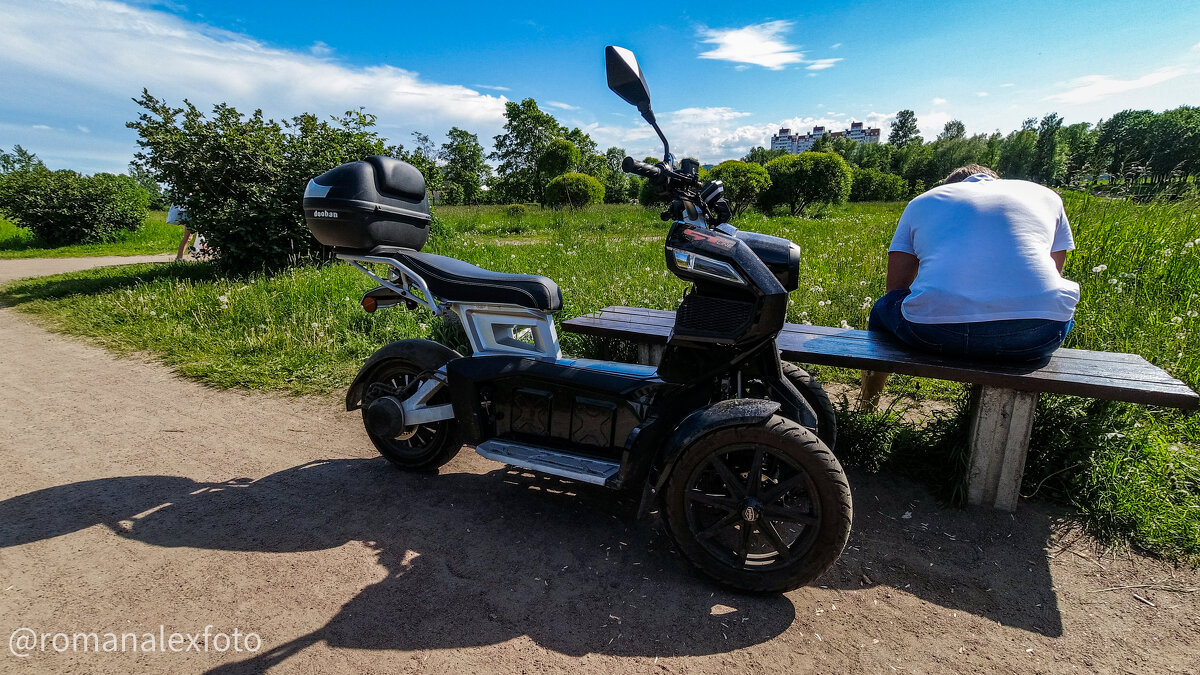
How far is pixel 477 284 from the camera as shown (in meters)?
2.91

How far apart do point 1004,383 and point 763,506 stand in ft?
4.24

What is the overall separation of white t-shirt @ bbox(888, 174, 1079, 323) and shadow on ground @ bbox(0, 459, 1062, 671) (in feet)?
3.37

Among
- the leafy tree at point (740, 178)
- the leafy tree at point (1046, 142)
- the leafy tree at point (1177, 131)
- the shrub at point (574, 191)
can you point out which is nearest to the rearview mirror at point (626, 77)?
the leafy tree at point (740, 178)

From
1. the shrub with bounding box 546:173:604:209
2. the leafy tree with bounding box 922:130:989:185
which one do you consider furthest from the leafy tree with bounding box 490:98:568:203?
the leafy tree with bounding box 922:130:989:185

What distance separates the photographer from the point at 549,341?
2.97 meters

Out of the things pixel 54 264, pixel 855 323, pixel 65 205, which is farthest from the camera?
pixel 65 205

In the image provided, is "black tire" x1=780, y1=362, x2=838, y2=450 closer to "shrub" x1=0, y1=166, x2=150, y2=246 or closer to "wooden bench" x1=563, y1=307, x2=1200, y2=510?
"wooden bench" x1=563, y1=307, x2=1200, y2=510

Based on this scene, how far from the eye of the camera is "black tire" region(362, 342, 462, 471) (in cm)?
317

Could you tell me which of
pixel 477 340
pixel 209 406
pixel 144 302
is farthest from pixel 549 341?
pixel 144 302

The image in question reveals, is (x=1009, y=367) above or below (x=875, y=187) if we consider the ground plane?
below

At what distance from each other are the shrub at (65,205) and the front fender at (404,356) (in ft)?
55.7

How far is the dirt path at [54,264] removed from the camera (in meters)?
10.6

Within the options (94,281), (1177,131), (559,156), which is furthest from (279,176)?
(1177,131)

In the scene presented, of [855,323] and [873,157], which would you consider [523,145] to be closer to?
[873,157]
